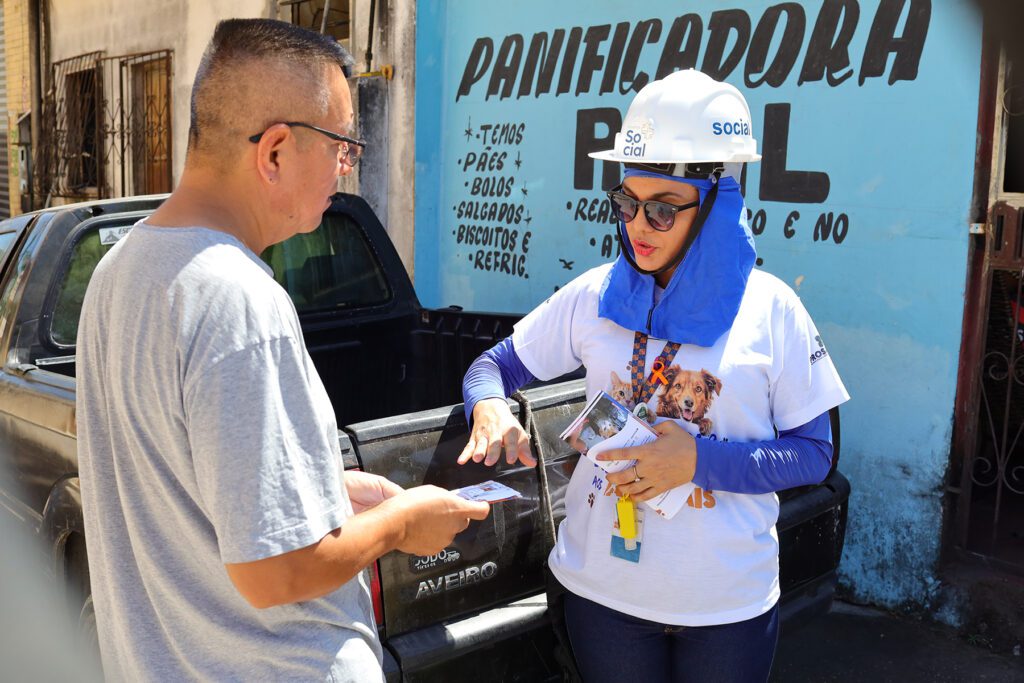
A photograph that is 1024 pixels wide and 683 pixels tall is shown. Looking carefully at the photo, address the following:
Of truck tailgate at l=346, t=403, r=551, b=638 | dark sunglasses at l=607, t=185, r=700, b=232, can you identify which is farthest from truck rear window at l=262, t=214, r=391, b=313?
dark sunglasses at l=607, t=185, r=700, b=232

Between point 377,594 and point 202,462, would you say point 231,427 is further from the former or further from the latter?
point 377,594

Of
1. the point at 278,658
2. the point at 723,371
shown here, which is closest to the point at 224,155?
the point at 278,658

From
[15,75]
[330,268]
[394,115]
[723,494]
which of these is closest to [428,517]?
[723,494]

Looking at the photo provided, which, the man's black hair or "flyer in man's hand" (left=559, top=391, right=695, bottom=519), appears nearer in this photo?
the man's black hair

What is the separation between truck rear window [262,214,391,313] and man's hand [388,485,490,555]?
8.99ft

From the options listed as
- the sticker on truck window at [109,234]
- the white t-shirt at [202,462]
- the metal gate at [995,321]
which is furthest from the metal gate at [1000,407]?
the sticker on truck window at [109,234]

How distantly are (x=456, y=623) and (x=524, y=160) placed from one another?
439 cm

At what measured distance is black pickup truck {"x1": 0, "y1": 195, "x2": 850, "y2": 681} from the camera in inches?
95.7

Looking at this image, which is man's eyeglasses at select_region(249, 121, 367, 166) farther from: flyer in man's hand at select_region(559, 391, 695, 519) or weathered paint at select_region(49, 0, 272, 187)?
weathered paint at select_region(49, 0, 272, 187)

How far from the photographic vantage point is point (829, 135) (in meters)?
4.62

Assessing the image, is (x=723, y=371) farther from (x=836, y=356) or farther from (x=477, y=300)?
(x=477, y=300)

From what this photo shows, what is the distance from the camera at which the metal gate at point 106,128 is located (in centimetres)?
1084

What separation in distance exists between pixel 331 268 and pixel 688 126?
2.58 metres

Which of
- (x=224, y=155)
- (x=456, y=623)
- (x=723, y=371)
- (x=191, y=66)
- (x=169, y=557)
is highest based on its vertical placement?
(x=191, y=66)
